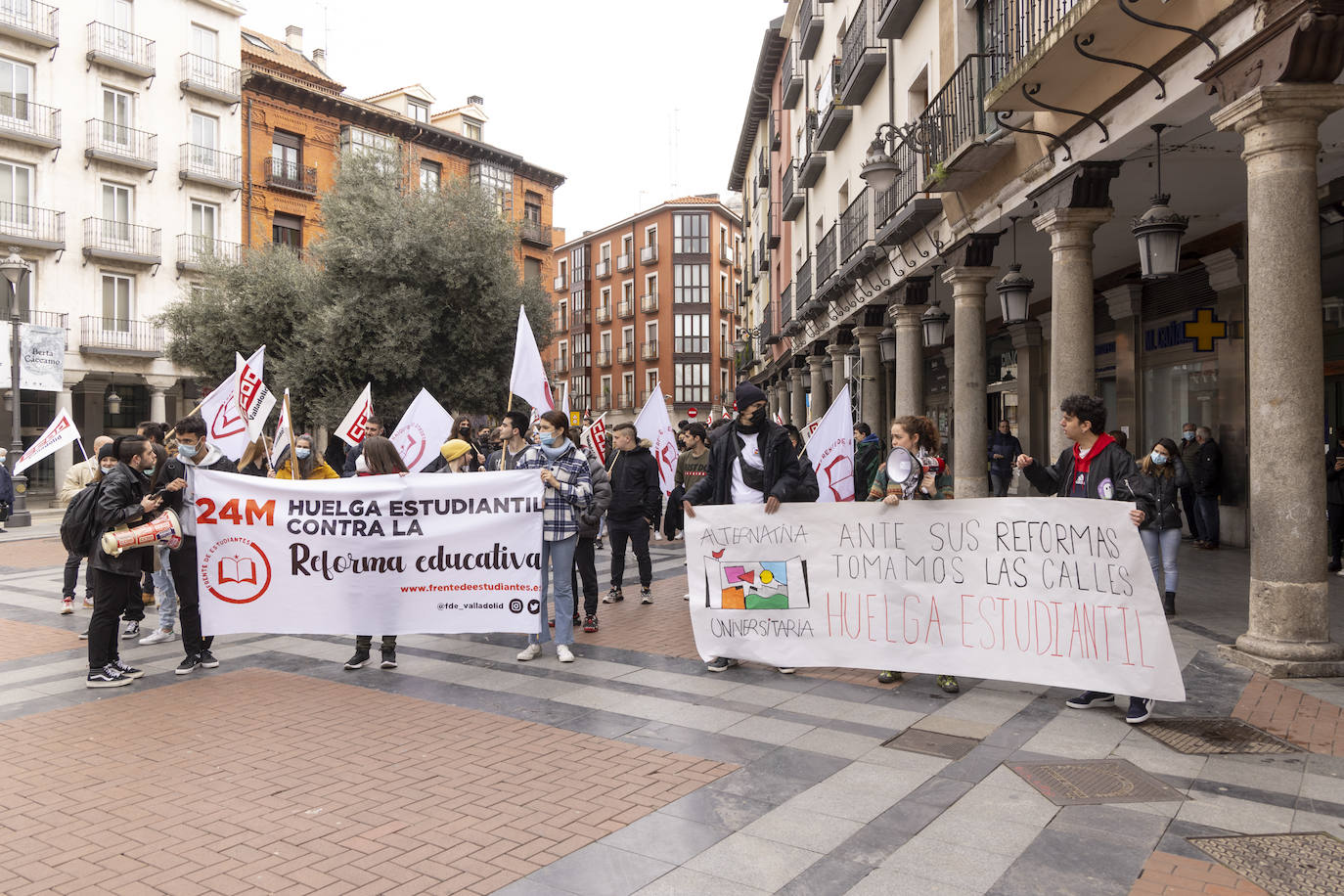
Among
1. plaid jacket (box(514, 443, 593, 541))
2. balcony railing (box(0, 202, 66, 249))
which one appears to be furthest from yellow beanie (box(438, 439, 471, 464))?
balcony railing (box(0, 202, 66, 249))

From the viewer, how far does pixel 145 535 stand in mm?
6473

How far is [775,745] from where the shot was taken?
5039mm

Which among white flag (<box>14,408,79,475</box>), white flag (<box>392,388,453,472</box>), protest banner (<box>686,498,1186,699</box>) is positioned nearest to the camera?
protest banner (<box>686,498,1186,699</box>)

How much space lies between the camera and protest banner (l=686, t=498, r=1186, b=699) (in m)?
5.39

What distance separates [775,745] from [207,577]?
14.8 ft

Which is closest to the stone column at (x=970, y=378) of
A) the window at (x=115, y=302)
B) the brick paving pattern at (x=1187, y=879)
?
the brick paving pattern at (x=1187, y=879)

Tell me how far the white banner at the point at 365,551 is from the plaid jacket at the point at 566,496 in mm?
102

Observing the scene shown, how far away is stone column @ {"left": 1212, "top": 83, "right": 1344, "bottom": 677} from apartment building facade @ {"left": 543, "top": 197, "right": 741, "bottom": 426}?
179ft

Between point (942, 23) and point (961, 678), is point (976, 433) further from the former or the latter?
point (961, 678)

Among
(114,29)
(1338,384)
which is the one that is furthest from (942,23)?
(114,29)

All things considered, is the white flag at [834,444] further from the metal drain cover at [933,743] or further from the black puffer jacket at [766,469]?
the metal drain cover at [933,743]

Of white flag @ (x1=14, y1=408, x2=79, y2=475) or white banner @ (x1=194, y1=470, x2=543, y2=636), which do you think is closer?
white banner @ (x1=194, y1=470, x2=543, y2=636)

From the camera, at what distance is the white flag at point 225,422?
871 cm

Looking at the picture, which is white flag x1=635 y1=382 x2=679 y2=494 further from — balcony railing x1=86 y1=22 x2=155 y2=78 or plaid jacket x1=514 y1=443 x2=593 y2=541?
balcony railing x1=86 y1=22 x2=155 y2=78
